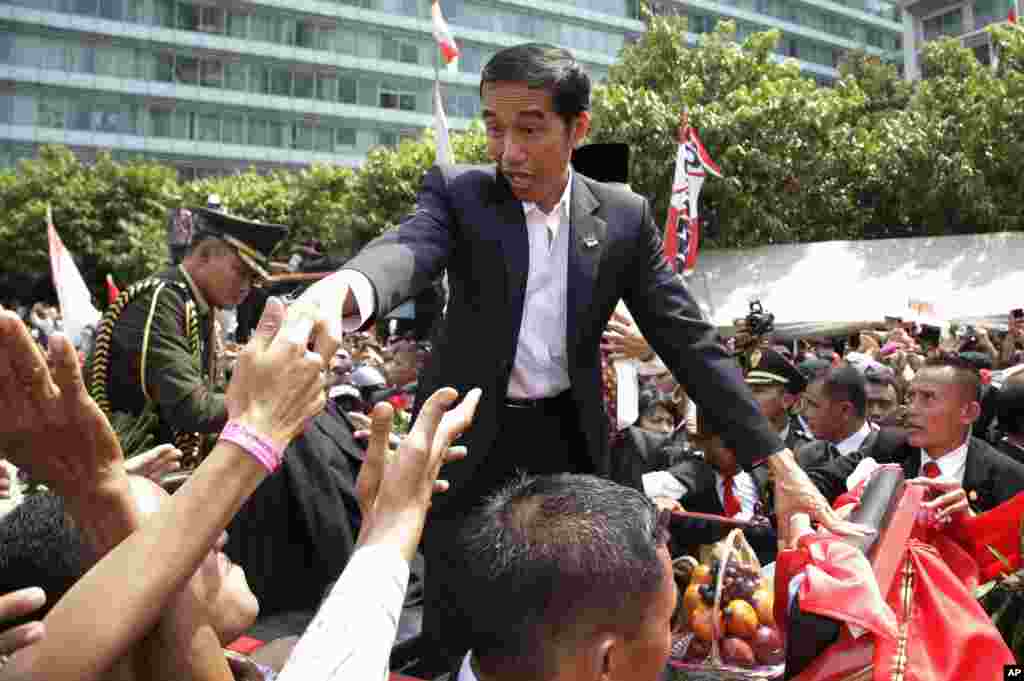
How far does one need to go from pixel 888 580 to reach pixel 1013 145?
20434mm

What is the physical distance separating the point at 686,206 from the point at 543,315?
5.97 meters

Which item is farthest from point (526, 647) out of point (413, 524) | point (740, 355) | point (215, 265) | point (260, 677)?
point (740, 355)

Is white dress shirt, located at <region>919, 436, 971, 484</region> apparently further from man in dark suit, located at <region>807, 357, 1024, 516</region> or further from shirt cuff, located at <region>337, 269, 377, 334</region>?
shirt cuff, located at <region>337, 269, 377, 334</region>

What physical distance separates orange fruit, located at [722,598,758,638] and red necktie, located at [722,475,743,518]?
1.80 metres

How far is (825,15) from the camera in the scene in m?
72.4

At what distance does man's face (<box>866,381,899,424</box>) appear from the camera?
677 centimetres

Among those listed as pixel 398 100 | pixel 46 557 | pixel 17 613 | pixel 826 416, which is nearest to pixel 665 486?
pixel 826 416

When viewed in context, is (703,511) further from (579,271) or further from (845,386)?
(579,271)

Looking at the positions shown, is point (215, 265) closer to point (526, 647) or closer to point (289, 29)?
point (526, 647)

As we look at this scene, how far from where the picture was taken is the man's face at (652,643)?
1571 millimetres

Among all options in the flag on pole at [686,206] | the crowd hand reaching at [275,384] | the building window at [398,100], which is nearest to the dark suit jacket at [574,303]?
the crowd hand reaching at [275,384]

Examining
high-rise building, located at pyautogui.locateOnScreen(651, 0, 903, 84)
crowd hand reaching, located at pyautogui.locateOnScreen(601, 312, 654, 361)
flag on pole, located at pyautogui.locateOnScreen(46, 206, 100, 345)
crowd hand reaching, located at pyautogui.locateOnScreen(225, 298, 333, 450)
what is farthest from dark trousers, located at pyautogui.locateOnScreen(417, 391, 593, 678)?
high-rise building, located at pyautogui.locateOnScreen(651, 0, 903, 84)

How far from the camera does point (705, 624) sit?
2613mm

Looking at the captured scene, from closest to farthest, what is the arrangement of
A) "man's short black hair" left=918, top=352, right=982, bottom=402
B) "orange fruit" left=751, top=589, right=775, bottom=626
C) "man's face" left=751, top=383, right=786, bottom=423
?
"orange fruit" left=751, top=589, right=775, bottom=626, "man's short black hair" left=918, top=352, right=982, bottom=402, "man's face" left=751, top=383, right=786, bottom=423
